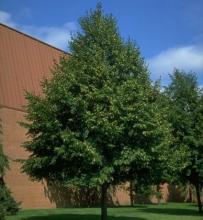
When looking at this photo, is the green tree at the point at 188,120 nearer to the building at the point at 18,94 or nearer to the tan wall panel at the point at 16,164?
the building at the point at 18,94

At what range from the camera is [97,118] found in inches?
771

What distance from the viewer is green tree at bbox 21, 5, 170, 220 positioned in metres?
19.9

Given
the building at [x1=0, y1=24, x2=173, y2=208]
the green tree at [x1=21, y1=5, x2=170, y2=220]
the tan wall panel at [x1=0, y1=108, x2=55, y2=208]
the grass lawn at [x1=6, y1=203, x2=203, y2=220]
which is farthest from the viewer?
the building at [x1=0, y1=24, x2=173, y2=208]

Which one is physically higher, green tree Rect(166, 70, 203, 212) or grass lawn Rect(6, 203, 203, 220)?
green tree Rect(166, 70, 203, 212)

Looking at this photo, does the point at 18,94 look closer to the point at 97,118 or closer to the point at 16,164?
the point at 16,164

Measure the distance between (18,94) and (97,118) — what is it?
20.4 meters

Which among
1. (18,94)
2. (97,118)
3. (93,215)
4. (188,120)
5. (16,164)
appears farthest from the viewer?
(18,94)

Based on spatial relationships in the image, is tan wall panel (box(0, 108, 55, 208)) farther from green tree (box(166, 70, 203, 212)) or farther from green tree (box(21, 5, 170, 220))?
green tree (box(21, 5, 170, 220))

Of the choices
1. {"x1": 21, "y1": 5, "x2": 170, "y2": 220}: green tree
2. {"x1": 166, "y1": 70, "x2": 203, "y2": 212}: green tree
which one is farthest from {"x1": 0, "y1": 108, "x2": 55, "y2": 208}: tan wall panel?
{"x1": 21, "y1": 5, "x2": 170, "y2": 220}: green tree

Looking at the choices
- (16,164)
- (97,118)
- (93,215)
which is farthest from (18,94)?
(97,118)

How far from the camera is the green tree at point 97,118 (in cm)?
1988

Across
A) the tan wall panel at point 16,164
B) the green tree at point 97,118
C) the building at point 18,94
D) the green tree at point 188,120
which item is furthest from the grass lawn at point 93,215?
the green tree at point 97,118

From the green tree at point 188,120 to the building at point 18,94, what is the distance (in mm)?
9899

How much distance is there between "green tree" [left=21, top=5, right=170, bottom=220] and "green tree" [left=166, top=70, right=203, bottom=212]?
9.85 m
